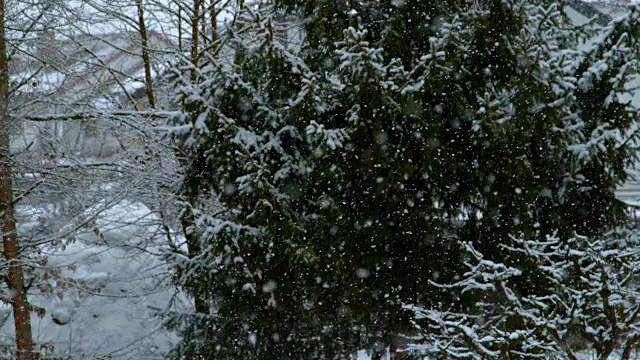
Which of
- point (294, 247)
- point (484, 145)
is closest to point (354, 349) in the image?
point (294, 247)

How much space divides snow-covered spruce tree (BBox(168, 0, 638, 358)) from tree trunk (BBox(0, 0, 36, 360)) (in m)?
2.02

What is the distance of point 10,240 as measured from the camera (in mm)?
7316

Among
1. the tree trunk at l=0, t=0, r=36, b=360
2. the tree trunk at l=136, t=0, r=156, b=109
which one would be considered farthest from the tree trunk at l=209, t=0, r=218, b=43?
the tree trunk at l=0, t=0, r=36, b=360

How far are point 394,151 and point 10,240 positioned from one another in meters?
4.53

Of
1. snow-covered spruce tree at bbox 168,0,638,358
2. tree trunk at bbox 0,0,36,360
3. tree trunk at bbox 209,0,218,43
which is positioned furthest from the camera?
tree trunk at bbox 209,0,218,43

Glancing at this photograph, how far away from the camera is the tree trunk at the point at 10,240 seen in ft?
23.8

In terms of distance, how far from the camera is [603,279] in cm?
399

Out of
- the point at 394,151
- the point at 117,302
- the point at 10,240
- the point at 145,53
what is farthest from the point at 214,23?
the point at 394,151

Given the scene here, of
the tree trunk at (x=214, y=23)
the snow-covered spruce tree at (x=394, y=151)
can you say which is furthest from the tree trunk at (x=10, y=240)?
the tree trunk at (x=214, y=23)

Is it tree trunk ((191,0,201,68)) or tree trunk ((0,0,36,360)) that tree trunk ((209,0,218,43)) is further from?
tree trunk ((0,0,36,360))

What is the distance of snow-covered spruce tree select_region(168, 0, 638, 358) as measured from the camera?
653 cm

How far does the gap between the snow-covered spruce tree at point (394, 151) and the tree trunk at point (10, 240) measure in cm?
202

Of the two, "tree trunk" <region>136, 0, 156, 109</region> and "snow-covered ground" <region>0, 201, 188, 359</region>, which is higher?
"tree trunk" <region>136, 0, 156, 109</region>

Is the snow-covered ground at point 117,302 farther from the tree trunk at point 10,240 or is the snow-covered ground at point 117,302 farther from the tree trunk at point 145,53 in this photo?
the tree trunk at point 10,240
